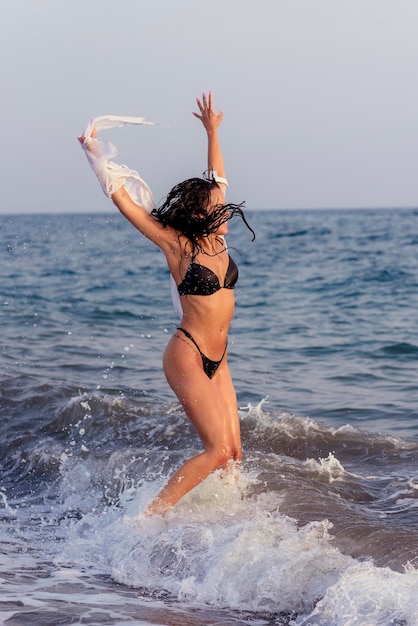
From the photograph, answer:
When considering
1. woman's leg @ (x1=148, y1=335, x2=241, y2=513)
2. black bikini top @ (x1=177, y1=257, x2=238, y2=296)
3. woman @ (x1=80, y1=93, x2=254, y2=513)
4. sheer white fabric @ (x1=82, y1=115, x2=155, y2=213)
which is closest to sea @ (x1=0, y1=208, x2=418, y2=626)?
woman's leg @ (x1=148, y1=335, x2=241, y2=513)

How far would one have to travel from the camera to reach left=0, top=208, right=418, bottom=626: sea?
15.4ft

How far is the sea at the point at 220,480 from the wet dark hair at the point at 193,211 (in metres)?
1.73

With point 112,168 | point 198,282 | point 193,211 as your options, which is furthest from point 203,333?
point 112,168

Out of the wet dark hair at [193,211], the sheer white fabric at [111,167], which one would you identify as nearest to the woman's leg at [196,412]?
the wet dark hair at [193,211]

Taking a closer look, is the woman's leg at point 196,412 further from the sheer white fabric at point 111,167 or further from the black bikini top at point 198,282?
the sheer white fabric at point 111,167

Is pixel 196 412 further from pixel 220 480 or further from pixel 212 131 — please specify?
pixel 212 131

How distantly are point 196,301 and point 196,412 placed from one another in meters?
0.67

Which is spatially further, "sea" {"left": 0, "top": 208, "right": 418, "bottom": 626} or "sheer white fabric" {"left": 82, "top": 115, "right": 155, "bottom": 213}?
"sheer white fabric" {"left": 82, "top": 115, "right": 155, "bottom": 213}

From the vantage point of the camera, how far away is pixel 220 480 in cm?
596

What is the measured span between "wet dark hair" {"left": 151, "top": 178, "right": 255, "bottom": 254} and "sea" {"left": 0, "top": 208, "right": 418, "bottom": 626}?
1.73 m

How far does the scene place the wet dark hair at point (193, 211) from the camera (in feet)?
17.6

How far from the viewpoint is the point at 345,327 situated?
14.5m

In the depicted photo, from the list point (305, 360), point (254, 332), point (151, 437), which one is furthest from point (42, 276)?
point (151, 437)

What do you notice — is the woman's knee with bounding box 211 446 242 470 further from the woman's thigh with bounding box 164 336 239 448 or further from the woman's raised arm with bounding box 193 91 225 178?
the woman's raised arm with bounding box 193 91 225 178
